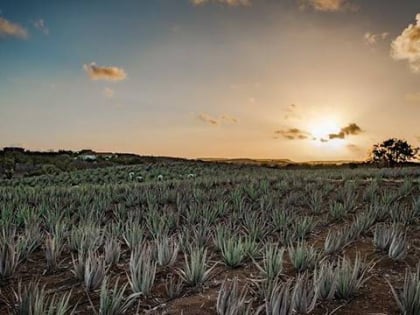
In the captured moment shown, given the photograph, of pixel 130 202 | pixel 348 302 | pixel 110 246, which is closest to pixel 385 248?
pixel 348 302

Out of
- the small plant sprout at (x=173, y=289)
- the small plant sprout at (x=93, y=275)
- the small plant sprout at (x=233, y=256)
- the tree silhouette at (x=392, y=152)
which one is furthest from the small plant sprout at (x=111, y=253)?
the tree silhouette at (x=392, y=152)

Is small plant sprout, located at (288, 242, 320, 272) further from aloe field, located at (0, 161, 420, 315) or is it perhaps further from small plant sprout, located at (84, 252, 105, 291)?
small plant sprout, located at (84, 252, 105, 291)

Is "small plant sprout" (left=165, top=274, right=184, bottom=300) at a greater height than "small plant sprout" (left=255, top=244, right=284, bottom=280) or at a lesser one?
lesser

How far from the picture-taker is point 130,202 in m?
10.5

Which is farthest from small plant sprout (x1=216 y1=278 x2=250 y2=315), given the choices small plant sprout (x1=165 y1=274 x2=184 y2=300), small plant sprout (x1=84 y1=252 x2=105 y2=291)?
small plant sprout (x1=84 y1=252 x2=105 y2=291)

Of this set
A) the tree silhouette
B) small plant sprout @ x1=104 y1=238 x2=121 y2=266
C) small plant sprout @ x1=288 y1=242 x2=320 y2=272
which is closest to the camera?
small plant sprout @ x1=288 y1=242 x2=320 y2=272

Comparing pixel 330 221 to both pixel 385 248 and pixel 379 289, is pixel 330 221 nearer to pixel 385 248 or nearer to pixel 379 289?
pixel 385 248

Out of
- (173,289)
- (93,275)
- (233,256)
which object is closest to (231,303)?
(173,289)

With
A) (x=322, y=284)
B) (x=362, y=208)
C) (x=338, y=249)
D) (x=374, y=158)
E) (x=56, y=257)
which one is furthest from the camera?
(x=374, y=158)

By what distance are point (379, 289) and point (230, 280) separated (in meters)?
1.61

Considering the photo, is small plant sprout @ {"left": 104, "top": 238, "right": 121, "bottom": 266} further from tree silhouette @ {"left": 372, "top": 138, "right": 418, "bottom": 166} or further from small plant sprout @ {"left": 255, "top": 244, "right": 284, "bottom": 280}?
tree silhouette @ {"left": 372, "top": 138, "right": 418, "bottom": 166}

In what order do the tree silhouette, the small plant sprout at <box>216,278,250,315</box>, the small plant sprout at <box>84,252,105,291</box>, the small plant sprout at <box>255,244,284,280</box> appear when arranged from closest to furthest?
1. the small plant sprout at <box>216,278,250,315</box>
2. the small plant sprout at <box>84,252,105,291</box>
3. the small plant sprout at <box>255,244,284,280</box>
4. the tree silhouette

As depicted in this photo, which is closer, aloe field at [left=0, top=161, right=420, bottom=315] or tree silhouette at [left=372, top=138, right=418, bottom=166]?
aloe field at [left=0, top=161, right=420, bottom=315]

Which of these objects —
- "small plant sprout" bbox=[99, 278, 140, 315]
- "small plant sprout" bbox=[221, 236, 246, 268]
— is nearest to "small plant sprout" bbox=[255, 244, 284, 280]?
"small plant sprout" bbox=[221, 236, 246, 268]
